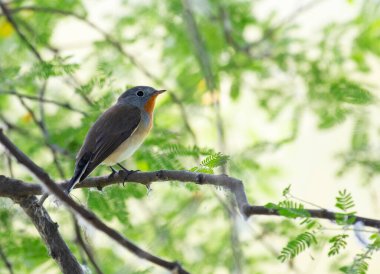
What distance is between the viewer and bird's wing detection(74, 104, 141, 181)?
12.7 feet

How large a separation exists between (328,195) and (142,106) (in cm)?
441

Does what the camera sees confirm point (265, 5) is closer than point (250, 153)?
No

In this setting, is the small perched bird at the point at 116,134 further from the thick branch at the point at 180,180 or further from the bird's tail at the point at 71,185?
the thick branch at the point at 180,180

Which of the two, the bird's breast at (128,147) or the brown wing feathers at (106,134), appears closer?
the brown wing feathers at (106,134)

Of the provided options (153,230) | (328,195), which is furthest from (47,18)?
(328,195)

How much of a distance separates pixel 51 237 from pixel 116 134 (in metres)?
1.70

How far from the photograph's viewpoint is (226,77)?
19.2 feet

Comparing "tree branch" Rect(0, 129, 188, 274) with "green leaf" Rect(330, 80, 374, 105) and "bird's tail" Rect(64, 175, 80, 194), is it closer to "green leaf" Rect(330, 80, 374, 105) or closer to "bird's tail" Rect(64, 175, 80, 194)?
"bird's tail" Rect(64, 175, 80, 194)

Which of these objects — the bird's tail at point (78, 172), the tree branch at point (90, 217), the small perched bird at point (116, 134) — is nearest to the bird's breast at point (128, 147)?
the small perched bird at point (116, 134)

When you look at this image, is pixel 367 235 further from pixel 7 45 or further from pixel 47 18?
pixel 7 45

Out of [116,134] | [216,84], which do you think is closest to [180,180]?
[116,134]

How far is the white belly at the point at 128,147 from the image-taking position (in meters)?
4.21

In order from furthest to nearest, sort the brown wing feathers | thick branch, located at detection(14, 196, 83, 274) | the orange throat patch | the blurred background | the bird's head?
the blurred background → the bird's head → the orange throat patch → the brown wing feathers → thick branch, located at detection(14, 196, 83, 274)

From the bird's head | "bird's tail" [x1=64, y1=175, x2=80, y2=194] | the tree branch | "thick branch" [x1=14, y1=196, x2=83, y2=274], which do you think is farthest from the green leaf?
the tree branch
